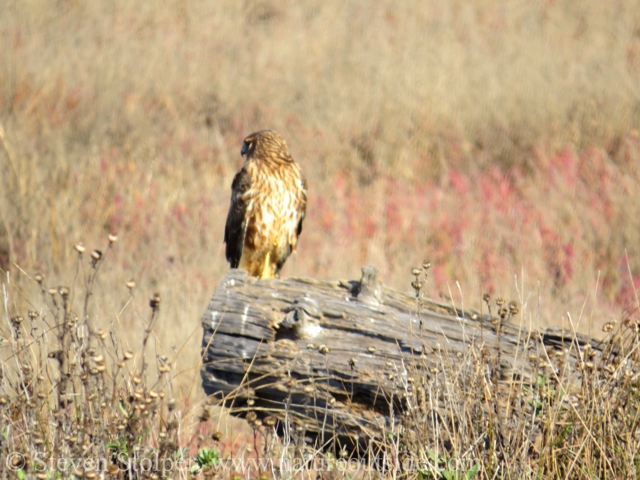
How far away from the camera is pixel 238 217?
464 cm

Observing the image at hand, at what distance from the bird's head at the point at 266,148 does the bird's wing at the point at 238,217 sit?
0.17 m

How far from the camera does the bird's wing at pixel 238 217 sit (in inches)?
182

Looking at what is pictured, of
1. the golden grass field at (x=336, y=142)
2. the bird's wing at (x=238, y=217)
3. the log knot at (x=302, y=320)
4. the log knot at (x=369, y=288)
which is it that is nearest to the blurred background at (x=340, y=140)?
the golden grass field at (x=336, y=142)

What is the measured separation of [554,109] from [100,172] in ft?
17.6

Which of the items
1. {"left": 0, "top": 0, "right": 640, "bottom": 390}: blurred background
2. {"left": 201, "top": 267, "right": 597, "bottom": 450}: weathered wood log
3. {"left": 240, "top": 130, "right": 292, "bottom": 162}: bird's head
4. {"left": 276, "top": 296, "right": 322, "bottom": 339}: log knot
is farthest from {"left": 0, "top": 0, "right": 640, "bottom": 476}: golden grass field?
{"left": 276, "top": 296, "right": 322, "bottom": 339}: log knot

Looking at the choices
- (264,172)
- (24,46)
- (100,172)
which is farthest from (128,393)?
(24,46)

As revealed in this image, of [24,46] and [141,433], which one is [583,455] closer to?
[141,433]

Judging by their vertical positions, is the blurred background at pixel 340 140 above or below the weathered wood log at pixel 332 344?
above

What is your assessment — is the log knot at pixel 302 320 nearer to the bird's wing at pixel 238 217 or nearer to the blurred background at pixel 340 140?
the bird's wing at pixel 238 217

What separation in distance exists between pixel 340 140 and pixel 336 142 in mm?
112

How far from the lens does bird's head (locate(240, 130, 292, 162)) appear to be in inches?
186

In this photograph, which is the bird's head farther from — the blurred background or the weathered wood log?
the weathered wood log

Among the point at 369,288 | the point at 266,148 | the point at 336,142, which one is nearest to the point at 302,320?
the point at 369,288

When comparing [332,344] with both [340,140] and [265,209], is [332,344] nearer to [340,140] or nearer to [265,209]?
[265,209]
